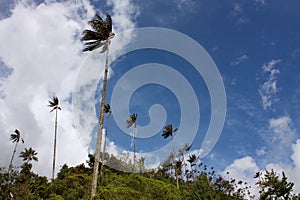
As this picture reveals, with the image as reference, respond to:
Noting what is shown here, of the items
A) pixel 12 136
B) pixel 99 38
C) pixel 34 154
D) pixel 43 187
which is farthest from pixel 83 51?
pixel 34 154

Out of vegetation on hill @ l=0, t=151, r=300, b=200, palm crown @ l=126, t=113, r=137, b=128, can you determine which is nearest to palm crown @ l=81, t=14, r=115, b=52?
vegetation on hill @ l=0, t=151, r=300, b=200

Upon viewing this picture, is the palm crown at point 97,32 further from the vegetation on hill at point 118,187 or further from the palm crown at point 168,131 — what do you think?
the palm crown at point 168,131

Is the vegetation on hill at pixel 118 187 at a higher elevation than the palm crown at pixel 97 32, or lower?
lower

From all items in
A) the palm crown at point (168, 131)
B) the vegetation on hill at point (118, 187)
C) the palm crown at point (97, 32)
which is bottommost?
the vegetation on hill at point (118, 187)

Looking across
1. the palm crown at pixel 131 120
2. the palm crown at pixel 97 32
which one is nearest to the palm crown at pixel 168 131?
the palm crown at pixel 131 120

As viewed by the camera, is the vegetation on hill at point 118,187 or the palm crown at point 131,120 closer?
the vegetation on hill at point 118,187

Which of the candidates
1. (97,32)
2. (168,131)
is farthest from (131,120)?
(97,32)

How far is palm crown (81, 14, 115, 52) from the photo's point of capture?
1972 centimetres

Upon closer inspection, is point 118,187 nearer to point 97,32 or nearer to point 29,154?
point 97,32

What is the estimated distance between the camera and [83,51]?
19.6 meters

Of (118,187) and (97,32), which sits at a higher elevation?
(97,32)

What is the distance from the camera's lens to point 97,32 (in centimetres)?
2005

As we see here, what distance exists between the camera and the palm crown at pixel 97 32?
1972 centimetres

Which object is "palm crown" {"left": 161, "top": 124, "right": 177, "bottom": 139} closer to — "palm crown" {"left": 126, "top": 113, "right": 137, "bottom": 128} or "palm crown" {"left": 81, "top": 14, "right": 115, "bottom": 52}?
"palm crown" {"left": 126, "top": 113, "right": 137, "bottom": 128}
